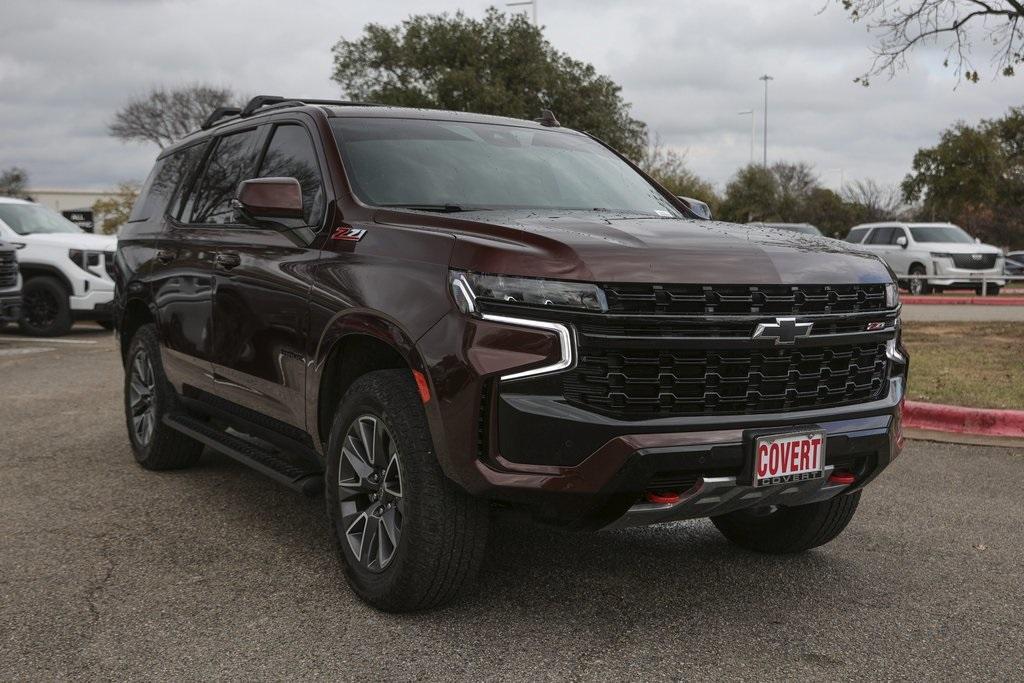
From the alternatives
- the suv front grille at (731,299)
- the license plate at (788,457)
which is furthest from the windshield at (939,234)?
the license plate at (788,457)

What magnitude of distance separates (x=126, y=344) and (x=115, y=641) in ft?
11.3

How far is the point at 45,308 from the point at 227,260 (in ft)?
39.1

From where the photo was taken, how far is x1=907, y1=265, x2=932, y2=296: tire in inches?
1010

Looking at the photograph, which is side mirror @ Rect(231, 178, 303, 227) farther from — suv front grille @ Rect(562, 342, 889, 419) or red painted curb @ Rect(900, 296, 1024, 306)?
red painted curb @ Rect(900, 296, 1024, 306)

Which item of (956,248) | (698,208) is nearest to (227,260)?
(698,208)

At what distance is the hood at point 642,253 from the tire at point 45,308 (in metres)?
12.9

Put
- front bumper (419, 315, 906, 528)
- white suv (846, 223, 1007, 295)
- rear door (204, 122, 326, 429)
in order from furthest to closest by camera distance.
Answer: white suv (846, 223, 1007, 295) → rear door (204, 122, 326, 429) → front bumper (419, 315, 906, 528)

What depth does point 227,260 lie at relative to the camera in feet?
16.7

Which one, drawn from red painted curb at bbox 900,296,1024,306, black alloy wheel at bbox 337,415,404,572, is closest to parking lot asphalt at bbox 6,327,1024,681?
black alloy wheel at bbox 337,415,404,572

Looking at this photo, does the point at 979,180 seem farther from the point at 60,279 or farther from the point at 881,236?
the point at 60,279

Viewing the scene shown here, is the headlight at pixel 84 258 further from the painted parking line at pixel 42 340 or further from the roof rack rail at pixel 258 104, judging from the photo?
the roof rack rail at pixel 258 104

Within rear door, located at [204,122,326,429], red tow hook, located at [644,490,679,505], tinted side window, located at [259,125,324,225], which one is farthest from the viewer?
tinted side window, located at [259,125,324,225]

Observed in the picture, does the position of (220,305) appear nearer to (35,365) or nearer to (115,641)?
(115,641)

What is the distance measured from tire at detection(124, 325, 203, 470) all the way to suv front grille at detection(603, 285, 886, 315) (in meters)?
3.51
